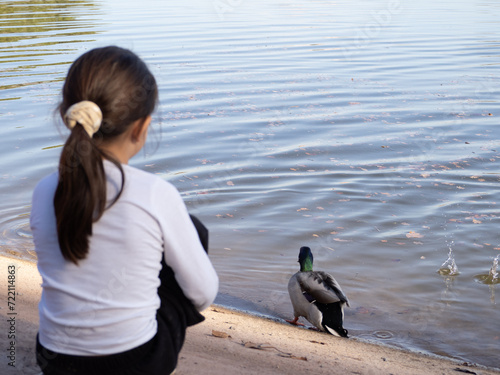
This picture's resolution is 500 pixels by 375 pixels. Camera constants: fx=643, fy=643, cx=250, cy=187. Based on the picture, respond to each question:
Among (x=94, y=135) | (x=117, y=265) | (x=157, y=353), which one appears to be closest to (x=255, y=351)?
(x=157, y=353)

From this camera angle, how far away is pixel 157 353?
7.43 feet

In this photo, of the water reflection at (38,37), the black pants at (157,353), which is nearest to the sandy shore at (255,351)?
the black pants at (157,353)

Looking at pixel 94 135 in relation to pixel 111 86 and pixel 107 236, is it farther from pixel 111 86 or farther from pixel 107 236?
pixel 107 236

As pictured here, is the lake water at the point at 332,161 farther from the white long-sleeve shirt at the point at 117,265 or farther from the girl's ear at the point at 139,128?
the white long-sleeve shirt at the point at 117,265

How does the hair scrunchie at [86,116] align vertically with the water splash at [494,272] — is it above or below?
above

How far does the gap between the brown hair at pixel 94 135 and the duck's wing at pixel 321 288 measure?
3.31 m

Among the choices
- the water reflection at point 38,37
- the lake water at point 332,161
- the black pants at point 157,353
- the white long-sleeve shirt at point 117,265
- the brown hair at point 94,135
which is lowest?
the water reflection at point 38,37

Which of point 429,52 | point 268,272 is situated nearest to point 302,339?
point 268,272

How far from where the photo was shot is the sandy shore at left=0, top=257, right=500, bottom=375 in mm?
3746

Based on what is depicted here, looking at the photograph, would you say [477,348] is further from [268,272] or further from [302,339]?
[268,272]

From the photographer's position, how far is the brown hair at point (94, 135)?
2070mm

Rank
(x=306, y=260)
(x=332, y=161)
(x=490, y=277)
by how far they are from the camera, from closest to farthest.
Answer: (x=306, y=260), (x=490, y=277), (x=332, y=161)

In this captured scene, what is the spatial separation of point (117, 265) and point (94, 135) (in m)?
0.46

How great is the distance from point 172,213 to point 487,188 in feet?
24.2
